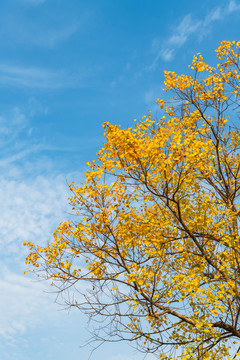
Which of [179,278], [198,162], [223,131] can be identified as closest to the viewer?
[179,278]

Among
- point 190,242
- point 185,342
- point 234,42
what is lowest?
point 185,342

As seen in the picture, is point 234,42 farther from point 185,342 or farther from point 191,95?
point 185,342

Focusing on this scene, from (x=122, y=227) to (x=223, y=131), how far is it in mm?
5900

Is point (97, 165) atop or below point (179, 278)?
atop

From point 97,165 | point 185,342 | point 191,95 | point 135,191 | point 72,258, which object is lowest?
point 185,342

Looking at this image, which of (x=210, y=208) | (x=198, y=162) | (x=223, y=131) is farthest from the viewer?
(x=223, y=131)

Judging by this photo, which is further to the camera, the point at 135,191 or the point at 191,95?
the point at 191,95

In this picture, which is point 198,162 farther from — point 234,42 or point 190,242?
point 234,42

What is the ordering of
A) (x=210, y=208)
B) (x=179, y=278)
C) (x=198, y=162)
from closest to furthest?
(x=179, y=278), (x=198, y=162), (x=210, y=208)

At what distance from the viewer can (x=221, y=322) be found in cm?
1081

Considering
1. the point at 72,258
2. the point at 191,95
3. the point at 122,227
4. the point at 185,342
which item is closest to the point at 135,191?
the point at 122,227

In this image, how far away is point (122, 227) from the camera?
11.0 m

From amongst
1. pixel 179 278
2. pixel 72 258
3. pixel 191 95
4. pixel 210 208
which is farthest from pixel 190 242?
pixel 191 95

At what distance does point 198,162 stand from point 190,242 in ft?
9.71
